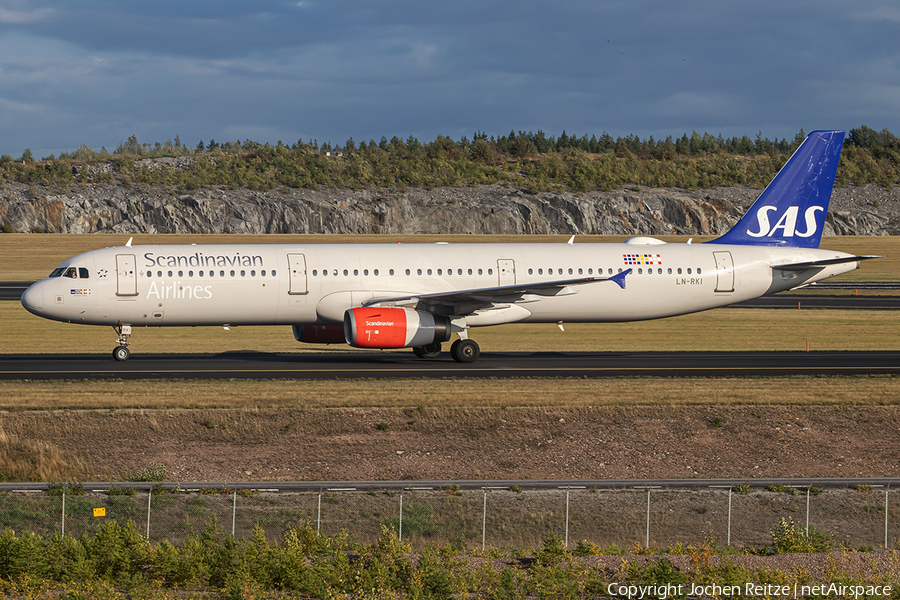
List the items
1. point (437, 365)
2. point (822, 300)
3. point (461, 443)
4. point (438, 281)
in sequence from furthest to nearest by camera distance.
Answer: point (822, 300)
point (438, 281)
point (437, 365)
point (461, 443)

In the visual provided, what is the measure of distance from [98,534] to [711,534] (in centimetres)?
1219

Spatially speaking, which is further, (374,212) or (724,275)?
(374,212)

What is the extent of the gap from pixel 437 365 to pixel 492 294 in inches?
130

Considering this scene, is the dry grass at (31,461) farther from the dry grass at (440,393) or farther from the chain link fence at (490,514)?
the chain link fence at (490,514)

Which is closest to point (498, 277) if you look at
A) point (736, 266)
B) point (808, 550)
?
point (736, 266)

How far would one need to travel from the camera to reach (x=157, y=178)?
130 m

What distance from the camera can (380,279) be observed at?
37.0 meters

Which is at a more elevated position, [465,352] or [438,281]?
[438,281]

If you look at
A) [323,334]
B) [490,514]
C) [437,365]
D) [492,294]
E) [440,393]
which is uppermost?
[492,294]

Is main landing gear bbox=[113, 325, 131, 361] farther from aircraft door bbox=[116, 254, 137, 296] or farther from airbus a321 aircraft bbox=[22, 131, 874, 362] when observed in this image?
aircraft door bbox=[116, 254, 137, 296]

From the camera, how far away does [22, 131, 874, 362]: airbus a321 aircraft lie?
115 ft

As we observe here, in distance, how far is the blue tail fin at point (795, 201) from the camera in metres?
41.7

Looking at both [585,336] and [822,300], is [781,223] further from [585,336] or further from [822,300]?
[822,300]

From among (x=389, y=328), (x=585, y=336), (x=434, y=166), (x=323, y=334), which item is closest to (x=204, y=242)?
(x=434, y=166)
